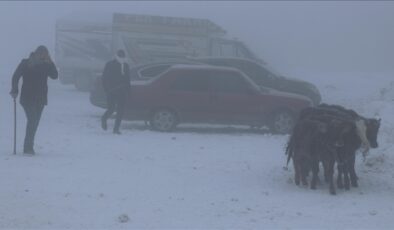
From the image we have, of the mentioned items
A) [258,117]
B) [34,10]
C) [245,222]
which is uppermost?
[245,222]

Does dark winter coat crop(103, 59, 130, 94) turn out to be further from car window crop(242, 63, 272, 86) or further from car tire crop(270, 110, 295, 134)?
car window crop(242, 63, 272, 86)

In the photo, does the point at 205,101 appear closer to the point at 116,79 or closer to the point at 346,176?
the point at 116,79

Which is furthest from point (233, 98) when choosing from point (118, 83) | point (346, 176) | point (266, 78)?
point (346, 176)

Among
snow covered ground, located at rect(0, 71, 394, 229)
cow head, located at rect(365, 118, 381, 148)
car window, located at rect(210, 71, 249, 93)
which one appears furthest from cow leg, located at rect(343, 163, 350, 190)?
car window, located at rect(210, 71, 249, 93)

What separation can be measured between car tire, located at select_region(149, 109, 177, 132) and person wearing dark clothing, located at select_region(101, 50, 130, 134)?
97 cm

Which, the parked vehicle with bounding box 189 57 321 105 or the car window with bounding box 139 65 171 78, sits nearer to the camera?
the car window with bounding box 139 65 171 78

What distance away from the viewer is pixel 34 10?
69.8 metres

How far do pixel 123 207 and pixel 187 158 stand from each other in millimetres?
4238

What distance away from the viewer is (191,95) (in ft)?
59.1

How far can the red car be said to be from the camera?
17812 mm

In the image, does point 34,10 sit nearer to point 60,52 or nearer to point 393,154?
point 60,52

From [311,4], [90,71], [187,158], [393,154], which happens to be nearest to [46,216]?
[187,158]

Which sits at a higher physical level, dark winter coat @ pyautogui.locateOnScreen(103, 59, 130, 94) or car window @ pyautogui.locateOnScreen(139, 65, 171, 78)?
dark winter coat @ pyautogui.locateOnScreen(103, 59, 130, 94)

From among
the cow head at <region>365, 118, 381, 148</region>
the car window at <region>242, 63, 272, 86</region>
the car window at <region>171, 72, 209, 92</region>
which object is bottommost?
the car window at <region>242, 63, 272, 86</region>
